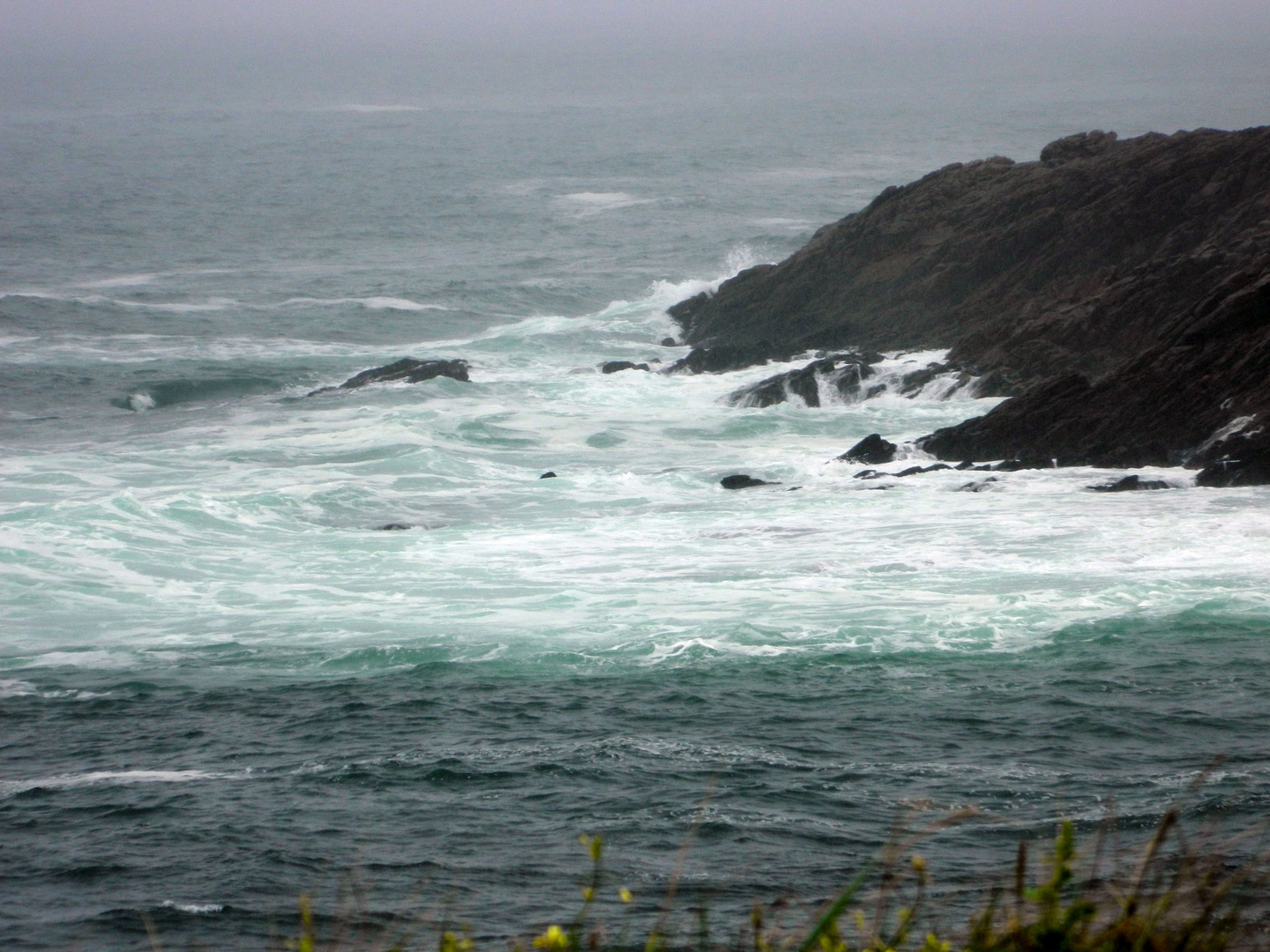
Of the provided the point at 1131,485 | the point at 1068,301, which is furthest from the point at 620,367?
the point at 1131,485

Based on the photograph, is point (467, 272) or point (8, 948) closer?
point (8, 948)

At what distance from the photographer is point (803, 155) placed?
104562 millimetres

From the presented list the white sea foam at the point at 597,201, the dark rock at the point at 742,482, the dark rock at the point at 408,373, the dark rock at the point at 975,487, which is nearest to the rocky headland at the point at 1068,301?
the dark rock at the point at 975,487

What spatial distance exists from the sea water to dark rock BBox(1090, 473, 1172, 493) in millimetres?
395

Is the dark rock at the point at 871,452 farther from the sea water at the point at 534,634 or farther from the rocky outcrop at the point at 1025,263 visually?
the rocky outcrop at the point at 1025,263

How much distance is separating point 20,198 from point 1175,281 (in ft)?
216

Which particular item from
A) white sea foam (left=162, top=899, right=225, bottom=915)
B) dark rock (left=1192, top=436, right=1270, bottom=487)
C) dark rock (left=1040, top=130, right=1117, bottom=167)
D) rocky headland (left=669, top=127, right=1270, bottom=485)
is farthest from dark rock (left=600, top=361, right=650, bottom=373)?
white sea foam (left=162, top=899, right=225, bottom=915)

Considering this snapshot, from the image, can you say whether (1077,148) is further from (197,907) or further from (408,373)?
(197,907)

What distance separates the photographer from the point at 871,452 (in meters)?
25.9

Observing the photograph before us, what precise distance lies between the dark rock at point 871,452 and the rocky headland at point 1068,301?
2.61 ft

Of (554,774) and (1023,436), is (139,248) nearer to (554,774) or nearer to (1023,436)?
(1023,436)

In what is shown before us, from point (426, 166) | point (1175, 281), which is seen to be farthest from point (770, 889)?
point (426, 166)

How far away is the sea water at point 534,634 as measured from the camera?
370 inches

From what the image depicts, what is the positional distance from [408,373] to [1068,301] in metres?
16.5
